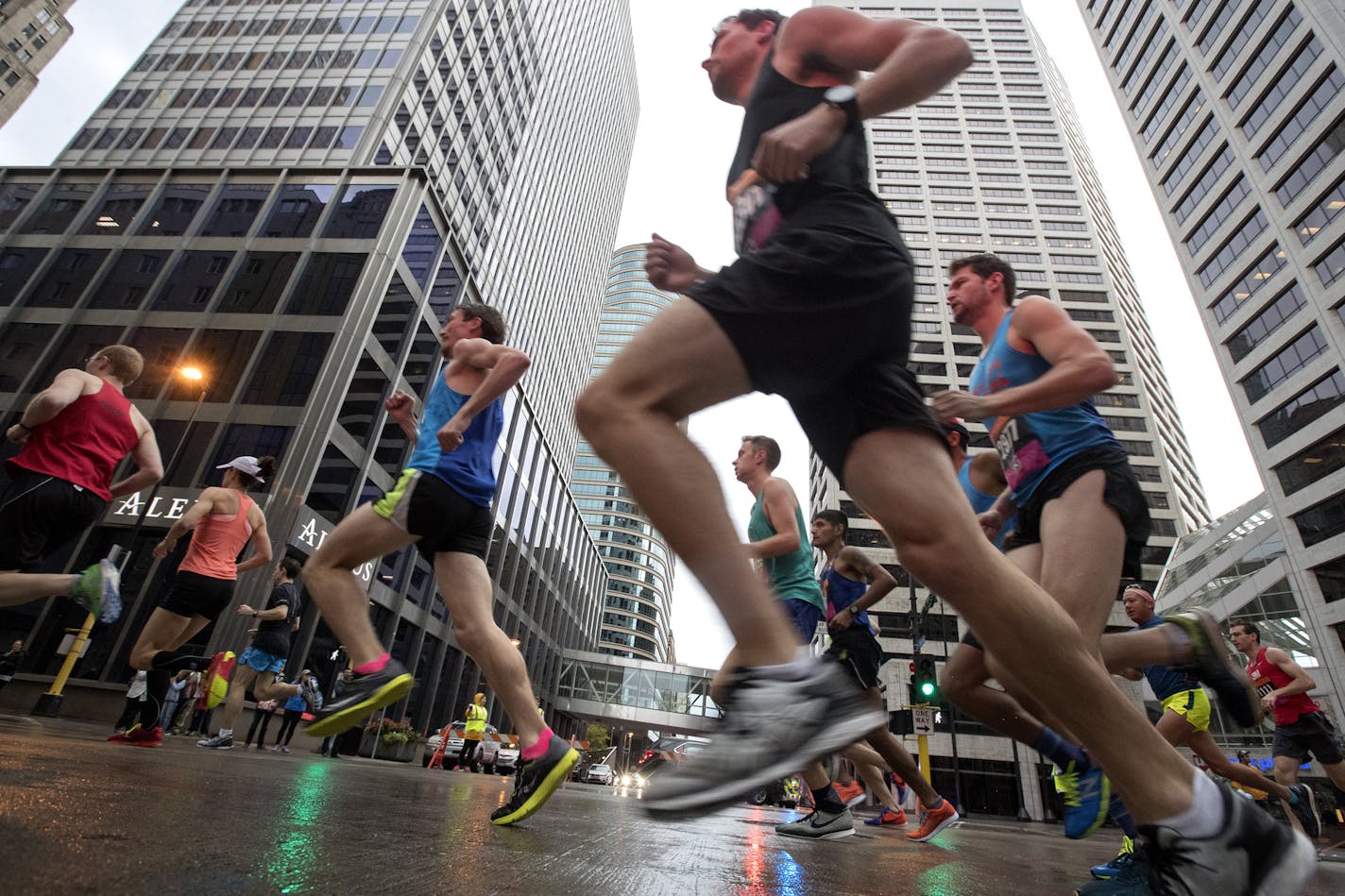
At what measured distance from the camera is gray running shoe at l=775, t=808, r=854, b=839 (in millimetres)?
3701

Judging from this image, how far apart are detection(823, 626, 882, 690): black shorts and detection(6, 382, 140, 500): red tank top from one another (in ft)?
13.9

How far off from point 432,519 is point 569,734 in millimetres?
61238

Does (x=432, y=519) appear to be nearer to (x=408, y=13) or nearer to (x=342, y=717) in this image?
(x=342, y=717)

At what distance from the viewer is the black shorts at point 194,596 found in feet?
15.1

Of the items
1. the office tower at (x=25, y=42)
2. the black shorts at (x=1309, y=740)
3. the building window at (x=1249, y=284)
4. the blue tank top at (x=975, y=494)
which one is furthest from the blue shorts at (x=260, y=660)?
the office tower at (x=25, y=42)

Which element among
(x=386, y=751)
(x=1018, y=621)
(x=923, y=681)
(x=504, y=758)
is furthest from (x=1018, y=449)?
(x=386, y=751)

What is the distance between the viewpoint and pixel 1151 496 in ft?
178

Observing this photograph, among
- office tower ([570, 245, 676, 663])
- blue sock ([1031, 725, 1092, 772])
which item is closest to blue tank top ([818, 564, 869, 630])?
blue sock ([1031, 725, 1092, 772])

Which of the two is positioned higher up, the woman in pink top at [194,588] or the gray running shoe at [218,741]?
the woman in pink top at [194,588]

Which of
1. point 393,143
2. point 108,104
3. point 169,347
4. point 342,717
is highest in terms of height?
point 108,104

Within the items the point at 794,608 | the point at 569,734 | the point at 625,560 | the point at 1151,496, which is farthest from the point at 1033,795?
the point at 625,560

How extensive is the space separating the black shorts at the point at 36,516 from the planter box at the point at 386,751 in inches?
604

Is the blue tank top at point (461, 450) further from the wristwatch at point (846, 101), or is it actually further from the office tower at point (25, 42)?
the office tower at point (25, 42)

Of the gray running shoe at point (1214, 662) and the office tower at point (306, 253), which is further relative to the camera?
the office tower at point (306, 253)
